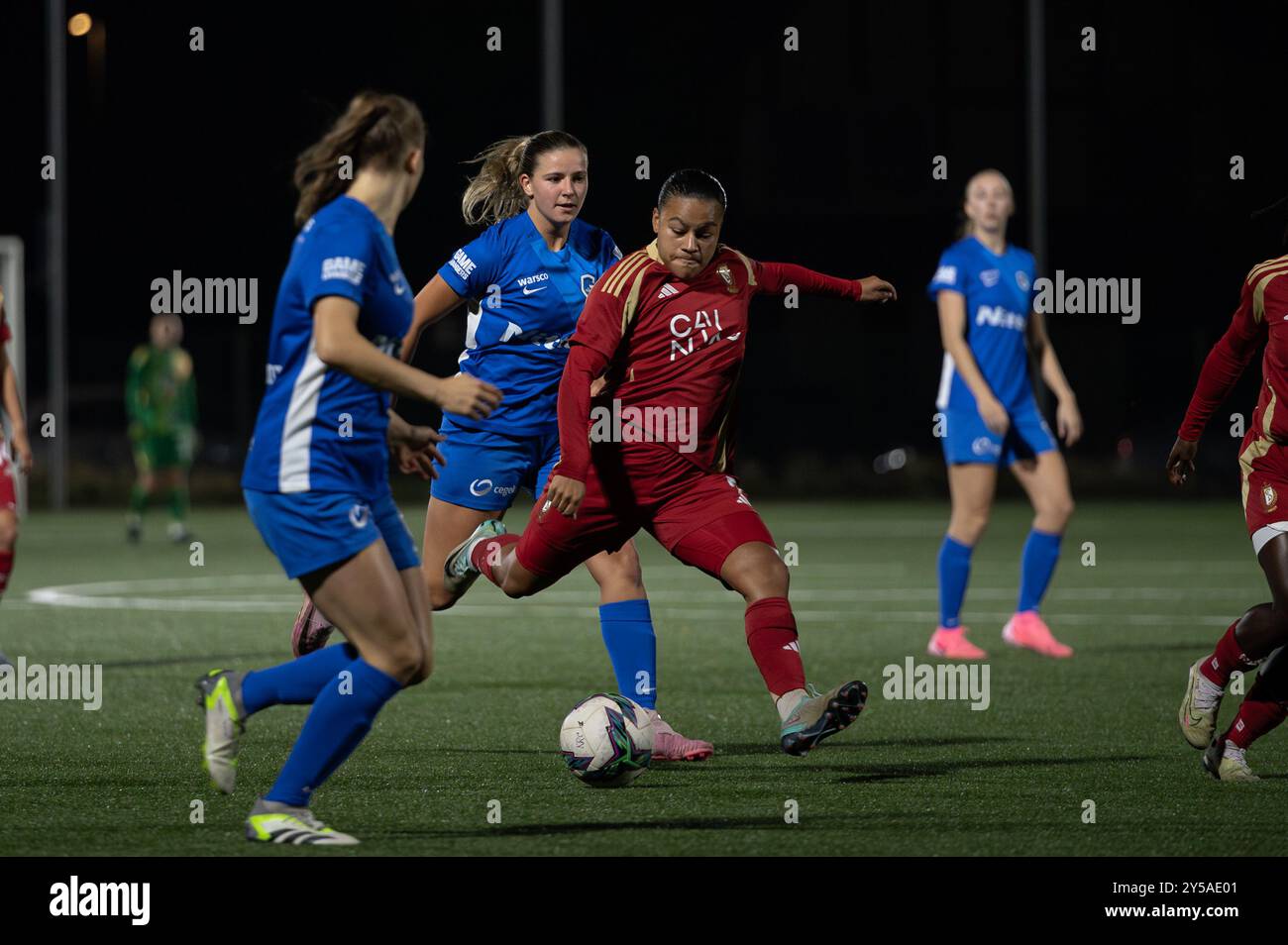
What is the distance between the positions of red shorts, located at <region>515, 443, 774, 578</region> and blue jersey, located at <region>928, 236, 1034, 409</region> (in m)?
4.05

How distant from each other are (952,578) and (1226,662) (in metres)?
3.71

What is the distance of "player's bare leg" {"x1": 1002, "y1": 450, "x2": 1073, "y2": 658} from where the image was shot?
1013cm

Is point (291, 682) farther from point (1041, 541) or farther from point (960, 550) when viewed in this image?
point (1041, 541)

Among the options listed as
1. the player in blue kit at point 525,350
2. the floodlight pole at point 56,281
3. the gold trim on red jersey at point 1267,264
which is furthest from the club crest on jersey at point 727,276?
the floodlight pole at point 56,281

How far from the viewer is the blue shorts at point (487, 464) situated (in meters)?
7.19

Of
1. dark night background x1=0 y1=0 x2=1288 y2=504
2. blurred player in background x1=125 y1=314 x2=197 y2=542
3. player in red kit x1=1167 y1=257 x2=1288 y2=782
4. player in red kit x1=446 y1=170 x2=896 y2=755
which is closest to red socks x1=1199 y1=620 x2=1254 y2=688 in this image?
player in red kit x1=1167 y1=257 x2=1288 y2=782

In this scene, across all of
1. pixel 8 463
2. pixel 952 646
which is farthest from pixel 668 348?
pixel 952 646

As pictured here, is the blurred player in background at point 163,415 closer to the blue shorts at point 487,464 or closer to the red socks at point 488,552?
the blue shorts at point 487,464

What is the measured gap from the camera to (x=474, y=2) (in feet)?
96.4

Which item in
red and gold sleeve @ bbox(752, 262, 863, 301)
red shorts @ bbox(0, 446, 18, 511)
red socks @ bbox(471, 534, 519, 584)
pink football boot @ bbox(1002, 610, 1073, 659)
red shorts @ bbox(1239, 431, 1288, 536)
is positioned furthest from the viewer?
pink football boot @ bbox(1002, 610, 1073, 659)

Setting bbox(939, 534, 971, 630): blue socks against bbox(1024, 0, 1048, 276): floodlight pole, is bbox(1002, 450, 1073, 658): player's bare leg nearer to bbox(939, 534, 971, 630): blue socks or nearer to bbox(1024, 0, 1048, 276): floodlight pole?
bbox(939, 534, 971, 630): blue socks

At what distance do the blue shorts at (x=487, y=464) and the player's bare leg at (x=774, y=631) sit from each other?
3.44ft

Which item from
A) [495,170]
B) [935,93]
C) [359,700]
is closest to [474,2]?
[935,93]
